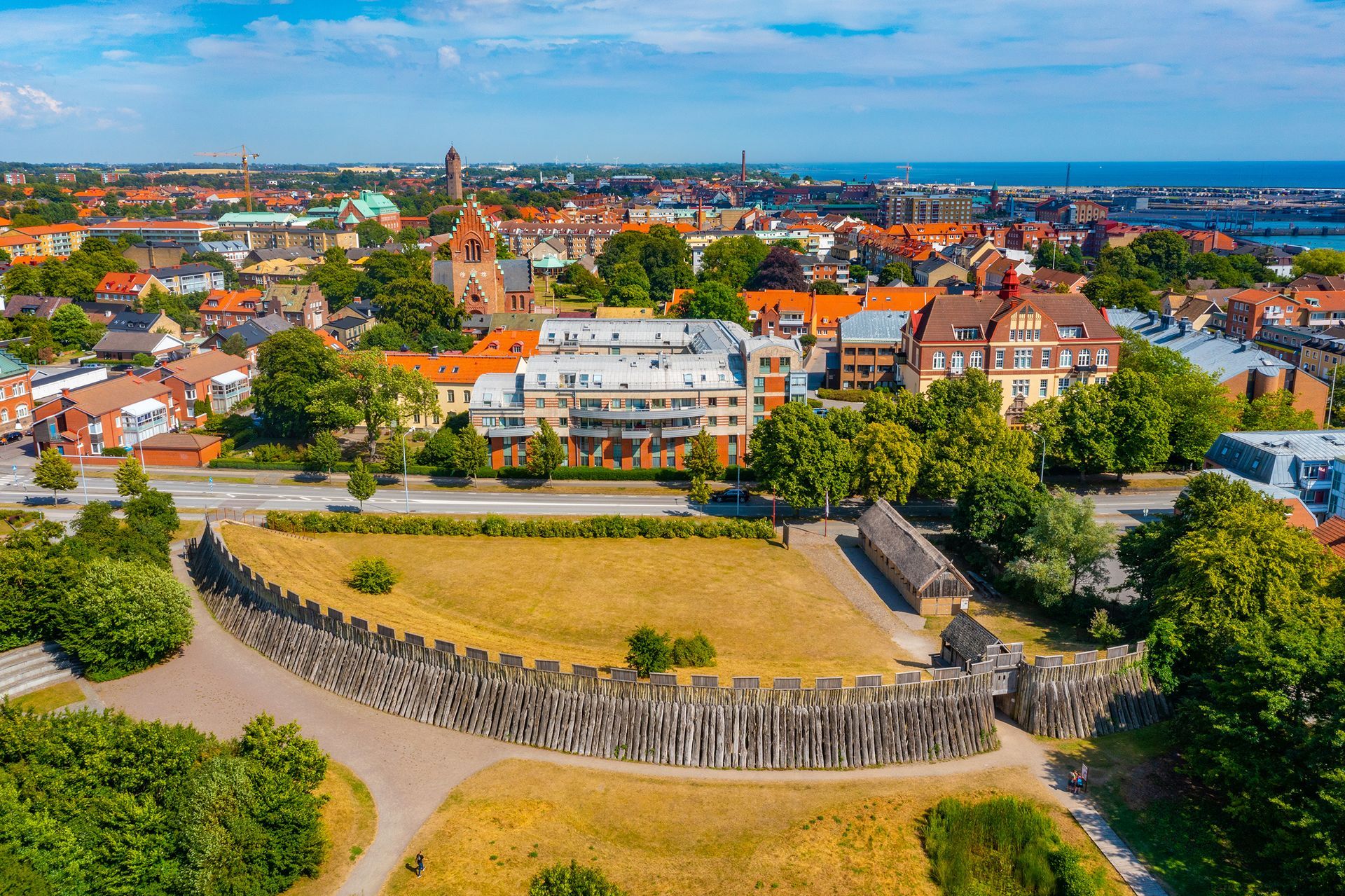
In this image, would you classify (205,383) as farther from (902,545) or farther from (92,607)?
(902,545)

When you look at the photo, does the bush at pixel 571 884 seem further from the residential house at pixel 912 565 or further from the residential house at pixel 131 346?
the residential house at pixel 131 346

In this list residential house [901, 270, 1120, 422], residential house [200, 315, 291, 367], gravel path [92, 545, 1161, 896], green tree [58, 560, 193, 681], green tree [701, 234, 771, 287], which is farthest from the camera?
green tree [701, 234, 771, 287]

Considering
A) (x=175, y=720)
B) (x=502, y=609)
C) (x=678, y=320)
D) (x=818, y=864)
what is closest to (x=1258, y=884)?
(x=818, y=864)

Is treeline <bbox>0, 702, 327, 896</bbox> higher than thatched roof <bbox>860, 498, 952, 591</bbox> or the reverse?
the reverse

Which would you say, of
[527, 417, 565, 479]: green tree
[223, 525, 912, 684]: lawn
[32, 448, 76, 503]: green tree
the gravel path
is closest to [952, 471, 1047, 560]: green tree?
[223, 525, 912, 684]: lawn

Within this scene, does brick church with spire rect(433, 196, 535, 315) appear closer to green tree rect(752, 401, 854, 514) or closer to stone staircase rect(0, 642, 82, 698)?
green tree rect(752, 401, 854, 514)

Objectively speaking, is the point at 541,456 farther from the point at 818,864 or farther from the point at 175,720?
the point at 818,864
